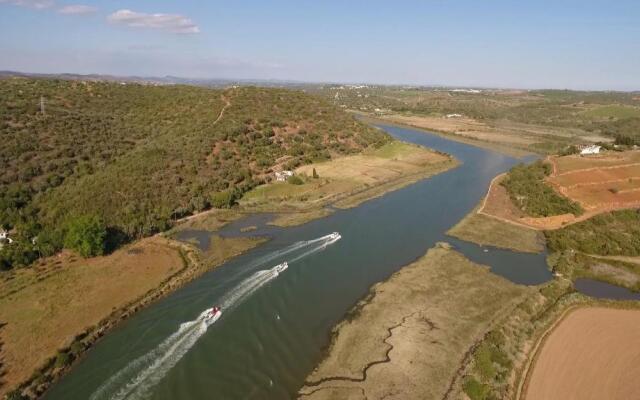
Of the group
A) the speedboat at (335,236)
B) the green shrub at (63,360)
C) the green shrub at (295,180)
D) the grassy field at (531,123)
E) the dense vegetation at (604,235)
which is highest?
the grassy field at (531,123)

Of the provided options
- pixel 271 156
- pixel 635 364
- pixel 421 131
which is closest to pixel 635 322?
pixel 635 364

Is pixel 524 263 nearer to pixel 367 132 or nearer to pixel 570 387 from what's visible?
pixel 570 387

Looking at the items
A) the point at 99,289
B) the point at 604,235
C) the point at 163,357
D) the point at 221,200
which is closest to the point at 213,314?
the point at 163,357

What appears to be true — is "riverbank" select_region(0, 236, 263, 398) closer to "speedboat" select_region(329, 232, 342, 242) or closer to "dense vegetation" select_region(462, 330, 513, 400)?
"speedboat" select_region(329, 232, 342, 242)

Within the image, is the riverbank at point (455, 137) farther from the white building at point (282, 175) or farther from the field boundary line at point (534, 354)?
the field boundary line at point (534, 354)

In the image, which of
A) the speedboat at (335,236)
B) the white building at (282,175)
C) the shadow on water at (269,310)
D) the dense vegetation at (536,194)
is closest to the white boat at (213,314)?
the shadow on water at (269,310)

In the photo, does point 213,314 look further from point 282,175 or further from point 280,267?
point 282,175
